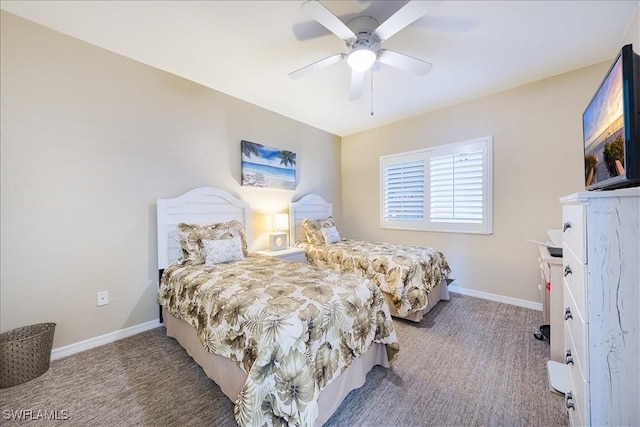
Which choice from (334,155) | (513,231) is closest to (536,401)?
(513,231)

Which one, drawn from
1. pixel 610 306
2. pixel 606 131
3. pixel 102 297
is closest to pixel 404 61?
pixel 606 131

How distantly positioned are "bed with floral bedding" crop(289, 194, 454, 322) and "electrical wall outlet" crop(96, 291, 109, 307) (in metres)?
2.20

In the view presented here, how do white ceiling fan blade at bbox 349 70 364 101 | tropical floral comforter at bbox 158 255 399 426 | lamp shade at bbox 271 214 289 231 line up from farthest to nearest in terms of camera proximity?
lamp shade at bbox 271 214 289 231 < white ceiling fan blade at bbox 349 70 364 101 < tropical floral comforter at bbox 158 255 399 426

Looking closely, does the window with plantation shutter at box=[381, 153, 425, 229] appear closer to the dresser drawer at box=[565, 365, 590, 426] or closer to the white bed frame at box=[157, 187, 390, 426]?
the white bed frame at box=[157, 187, 390, 426]

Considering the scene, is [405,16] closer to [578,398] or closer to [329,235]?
[578,398]

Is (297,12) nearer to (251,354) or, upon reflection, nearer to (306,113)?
(306,113)

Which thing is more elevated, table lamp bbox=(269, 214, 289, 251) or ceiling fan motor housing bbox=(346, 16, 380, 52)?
ceiling fan motor housing bbox=(346, 16, 380, 52)

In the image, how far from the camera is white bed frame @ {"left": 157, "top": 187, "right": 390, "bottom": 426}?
1460 millimetres

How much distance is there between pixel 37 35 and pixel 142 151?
1.06 metres

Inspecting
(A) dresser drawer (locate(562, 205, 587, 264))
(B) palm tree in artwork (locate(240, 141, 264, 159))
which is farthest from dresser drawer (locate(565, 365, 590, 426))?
(B) palm tree in artwork (locate(240, 141, 264, 159))

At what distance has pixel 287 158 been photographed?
3.88m

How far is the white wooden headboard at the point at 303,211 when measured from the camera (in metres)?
3.88

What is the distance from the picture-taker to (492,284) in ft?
10.6

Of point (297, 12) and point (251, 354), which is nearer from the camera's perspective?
point (251, 354)
